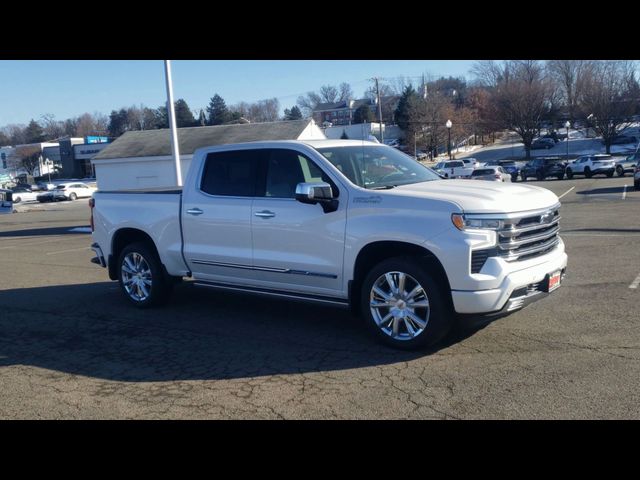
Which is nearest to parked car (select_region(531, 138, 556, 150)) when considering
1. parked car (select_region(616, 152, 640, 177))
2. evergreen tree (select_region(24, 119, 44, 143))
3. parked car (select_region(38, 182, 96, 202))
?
parked car (select_region(616, 152, 640, 177))

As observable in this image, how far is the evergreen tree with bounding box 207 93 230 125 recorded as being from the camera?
53.6 metres

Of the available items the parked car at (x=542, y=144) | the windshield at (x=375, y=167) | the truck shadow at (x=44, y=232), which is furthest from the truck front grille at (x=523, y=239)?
the parked car at (x=542, y=144)

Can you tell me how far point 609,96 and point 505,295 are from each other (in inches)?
2602

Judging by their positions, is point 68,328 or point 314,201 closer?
point 314,201

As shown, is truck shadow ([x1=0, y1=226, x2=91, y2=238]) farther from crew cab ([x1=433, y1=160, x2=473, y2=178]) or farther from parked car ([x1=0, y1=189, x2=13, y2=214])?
crew cab ([x1=433, y1=160, x2=473, y2=178])

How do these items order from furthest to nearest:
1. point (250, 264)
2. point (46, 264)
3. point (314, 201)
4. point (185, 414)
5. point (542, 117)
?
point (542, 117)
point (46, 264)
point (250, 264)
point (314, 201)
point (185, 414)

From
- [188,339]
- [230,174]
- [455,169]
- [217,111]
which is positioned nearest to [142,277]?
[188,339]

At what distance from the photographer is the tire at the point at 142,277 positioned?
8.09 metres

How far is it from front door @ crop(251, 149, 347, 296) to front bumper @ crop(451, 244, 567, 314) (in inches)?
52.2

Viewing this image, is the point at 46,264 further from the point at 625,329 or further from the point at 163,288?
the point at 625,329

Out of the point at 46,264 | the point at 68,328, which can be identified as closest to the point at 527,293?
the point at 68,328

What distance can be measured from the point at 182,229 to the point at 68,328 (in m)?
1.77

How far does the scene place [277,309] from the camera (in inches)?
314

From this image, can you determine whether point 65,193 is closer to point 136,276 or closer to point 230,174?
point 136,276
